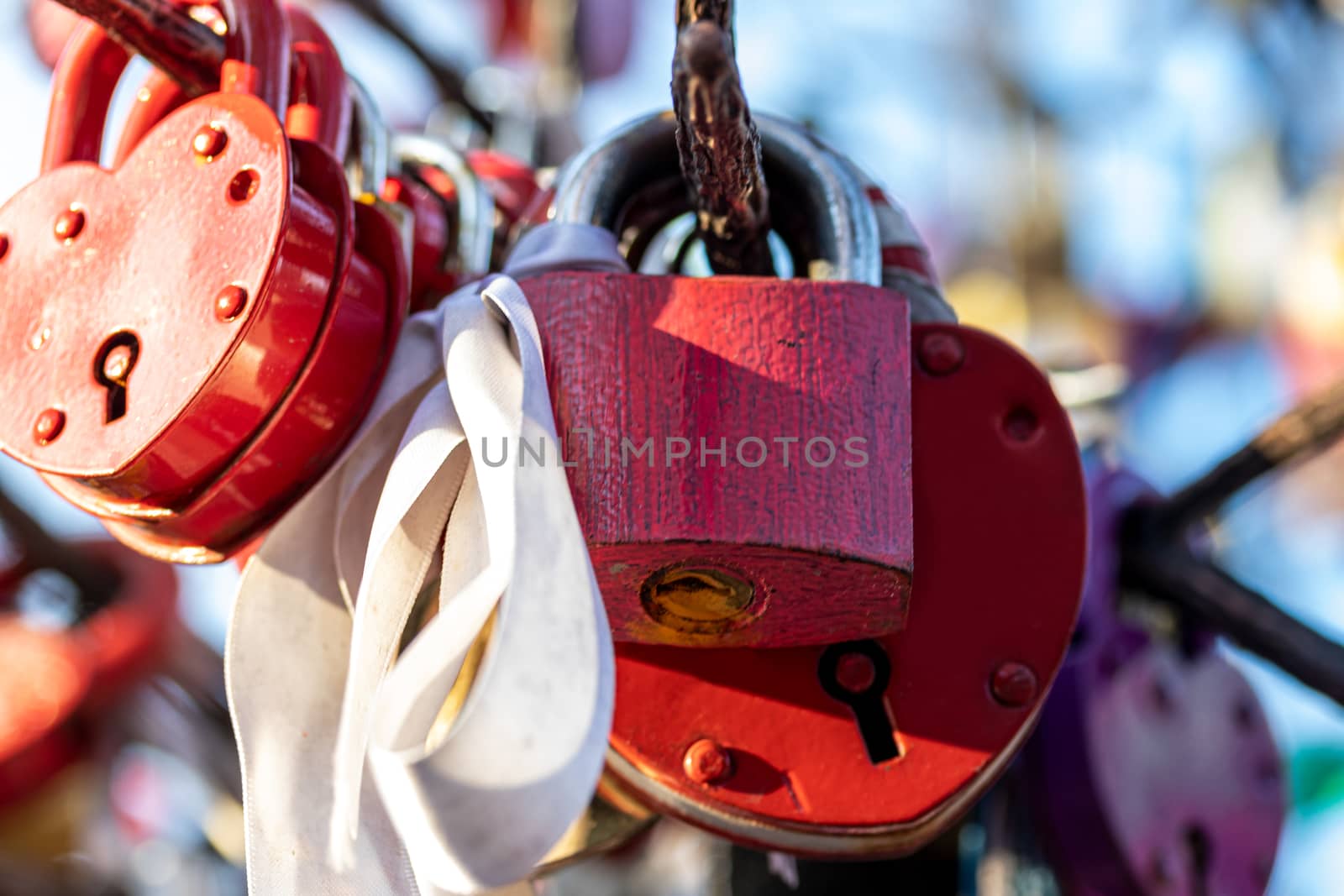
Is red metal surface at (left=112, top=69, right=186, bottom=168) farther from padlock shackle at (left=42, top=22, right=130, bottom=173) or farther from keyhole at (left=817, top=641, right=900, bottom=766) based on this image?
keyhole at (left=817, top=641, right=900, bottom=766)

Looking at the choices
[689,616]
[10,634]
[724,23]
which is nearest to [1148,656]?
[689,616]

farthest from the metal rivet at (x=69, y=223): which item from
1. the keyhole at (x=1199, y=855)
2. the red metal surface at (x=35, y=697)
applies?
the red metal surface at (x=35, y=697)

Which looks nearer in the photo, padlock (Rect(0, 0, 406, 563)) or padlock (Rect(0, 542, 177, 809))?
padlock (Rect(0, 0, 406, 563))

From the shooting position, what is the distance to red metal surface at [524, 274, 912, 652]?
1.84 feet

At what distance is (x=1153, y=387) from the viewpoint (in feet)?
13.6

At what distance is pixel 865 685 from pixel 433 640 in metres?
0.25

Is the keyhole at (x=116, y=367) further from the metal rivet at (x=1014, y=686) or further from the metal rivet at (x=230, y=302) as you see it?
the metal rivet at (x=1014, y=686)

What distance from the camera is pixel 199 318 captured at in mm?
565

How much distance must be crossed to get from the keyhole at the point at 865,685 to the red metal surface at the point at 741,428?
0.24ft

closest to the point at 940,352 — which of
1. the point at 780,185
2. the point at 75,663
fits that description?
the point at 780,185

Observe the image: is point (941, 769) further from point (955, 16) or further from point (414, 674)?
point (955, 16)

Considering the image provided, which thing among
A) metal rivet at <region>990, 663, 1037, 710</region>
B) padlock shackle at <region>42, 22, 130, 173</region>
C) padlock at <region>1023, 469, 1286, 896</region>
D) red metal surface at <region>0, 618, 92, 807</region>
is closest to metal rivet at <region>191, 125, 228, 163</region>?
padlock shackle at <region>42, 22, 130, 173</region>

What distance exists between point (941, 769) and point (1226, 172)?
3.93 meters

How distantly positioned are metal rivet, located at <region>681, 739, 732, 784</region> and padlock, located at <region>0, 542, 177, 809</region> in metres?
1.01
